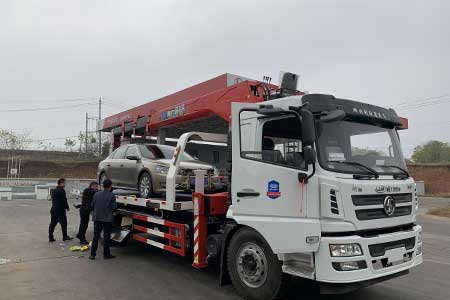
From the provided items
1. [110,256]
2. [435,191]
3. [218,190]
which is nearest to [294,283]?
[218,190]

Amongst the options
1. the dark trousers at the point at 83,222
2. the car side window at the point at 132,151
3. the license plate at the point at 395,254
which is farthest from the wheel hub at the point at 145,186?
the license plate at the point at 395,254

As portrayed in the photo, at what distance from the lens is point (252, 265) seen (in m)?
4.97

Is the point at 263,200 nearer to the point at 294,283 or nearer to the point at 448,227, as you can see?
the point at 294,283

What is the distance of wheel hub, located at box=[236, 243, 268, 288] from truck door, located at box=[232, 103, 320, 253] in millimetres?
330

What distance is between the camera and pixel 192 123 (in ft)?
24.8

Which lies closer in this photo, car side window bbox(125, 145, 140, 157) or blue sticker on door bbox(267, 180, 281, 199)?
blue sticker on door bbox(267, 180, 281, 199)

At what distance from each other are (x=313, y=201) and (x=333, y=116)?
0.97 m

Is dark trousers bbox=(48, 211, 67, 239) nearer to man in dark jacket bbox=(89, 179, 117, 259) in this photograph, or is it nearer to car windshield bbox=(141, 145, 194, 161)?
man in dark jacket bbox=(89, 179, 117, 259)

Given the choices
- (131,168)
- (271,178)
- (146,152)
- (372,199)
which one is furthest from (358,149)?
(131,168)

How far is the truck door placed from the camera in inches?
174

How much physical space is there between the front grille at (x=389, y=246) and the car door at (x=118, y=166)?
6.22 m

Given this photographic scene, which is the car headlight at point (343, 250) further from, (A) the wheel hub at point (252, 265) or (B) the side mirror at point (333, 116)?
(B) the side mirror at point (333, 116)

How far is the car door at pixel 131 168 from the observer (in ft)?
27.5

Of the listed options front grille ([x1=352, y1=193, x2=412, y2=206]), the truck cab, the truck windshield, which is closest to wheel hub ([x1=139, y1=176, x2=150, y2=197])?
the truck cab
